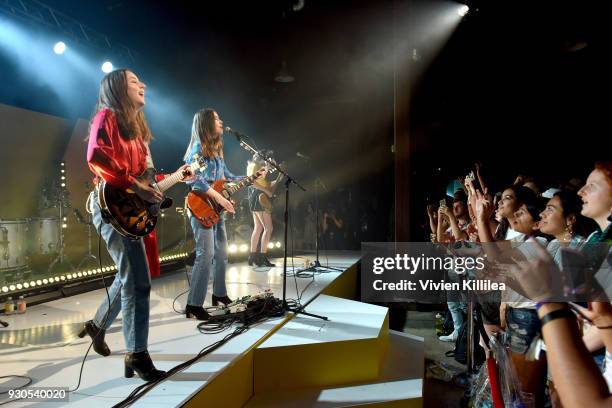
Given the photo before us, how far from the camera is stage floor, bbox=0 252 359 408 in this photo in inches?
73.0

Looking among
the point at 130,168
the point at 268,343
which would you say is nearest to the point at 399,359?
the point at 268,343

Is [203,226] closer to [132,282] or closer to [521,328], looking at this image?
[132,282]

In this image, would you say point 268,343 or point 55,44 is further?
point 55,44

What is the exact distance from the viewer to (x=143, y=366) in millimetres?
1973

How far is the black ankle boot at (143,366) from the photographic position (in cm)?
196

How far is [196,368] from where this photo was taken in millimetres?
2105

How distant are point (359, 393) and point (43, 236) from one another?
471 centimetres

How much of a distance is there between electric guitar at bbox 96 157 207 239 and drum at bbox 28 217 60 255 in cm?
391

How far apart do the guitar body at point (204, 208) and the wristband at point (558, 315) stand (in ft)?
8.71

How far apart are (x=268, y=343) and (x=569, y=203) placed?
2.04m

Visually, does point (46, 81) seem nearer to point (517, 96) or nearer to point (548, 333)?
point (548, 333)

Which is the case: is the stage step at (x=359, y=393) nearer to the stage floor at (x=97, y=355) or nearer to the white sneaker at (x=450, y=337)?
the stage floor at (x=97, y=355)

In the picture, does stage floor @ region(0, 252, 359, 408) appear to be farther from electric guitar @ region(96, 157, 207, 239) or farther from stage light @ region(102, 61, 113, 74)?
stage light @ region(102, 61, 113, 74)

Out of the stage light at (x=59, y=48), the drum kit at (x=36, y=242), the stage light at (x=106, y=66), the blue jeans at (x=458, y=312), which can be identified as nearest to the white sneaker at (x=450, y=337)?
the blue jeans at (x=458, y=312)
